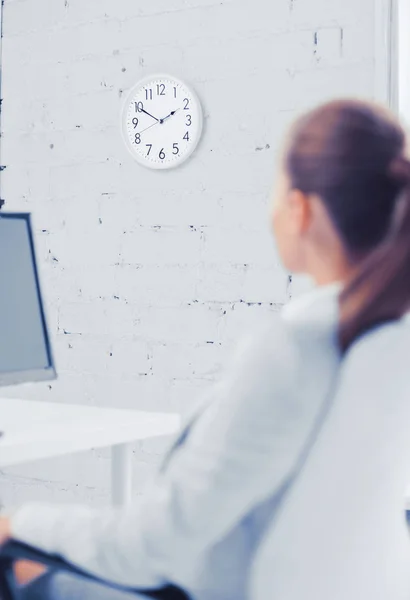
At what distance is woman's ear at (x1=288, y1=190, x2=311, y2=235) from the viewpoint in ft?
3.37

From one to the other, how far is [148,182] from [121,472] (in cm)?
121

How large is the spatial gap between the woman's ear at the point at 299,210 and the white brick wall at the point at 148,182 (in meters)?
1.61

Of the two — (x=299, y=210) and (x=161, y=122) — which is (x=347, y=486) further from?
(x=161, y=122)

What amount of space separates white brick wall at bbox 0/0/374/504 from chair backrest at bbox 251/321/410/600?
5.49 ft

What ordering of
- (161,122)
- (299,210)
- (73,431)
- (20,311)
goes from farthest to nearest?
(161,122) → (20,311) → (73,431) → (299,210)

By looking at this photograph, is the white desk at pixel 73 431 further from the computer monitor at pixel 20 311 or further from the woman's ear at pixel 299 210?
the woman's ear at pixel 299 210

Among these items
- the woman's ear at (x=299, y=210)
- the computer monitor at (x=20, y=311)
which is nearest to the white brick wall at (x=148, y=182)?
the computer monitor at (x=20, y=311)

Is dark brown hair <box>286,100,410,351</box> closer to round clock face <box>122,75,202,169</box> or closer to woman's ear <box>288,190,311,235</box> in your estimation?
woman's ear <box>288,190,311,235</box>

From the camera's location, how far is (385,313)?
97 centimetres

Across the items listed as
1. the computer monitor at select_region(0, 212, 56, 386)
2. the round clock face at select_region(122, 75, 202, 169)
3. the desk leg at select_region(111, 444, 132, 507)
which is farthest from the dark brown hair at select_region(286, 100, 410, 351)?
the round clock face at select_region(122, 75, 202, 169)

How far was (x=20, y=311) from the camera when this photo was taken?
178 cm

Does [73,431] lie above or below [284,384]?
below

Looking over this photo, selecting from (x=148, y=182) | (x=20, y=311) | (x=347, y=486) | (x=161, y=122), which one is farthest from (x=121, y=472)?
(x=161, y=122)

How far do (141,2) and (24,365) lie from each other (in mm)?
1565
